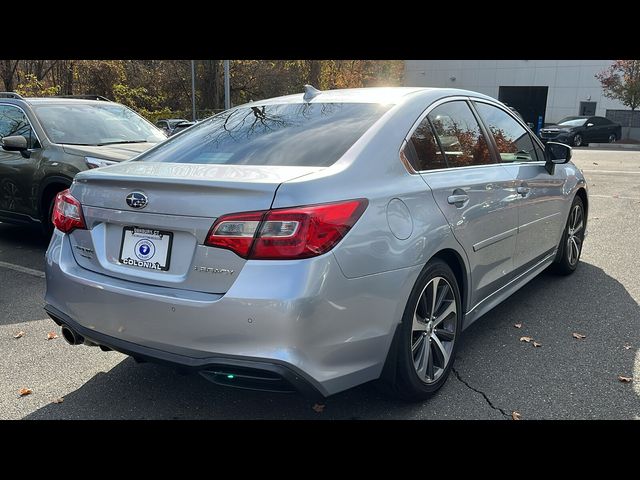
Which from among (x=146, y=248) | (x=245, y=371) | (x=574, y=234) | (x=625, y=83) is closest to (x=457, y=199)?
(x=245, y=371)

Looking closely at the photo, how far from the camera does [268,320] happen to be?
2.34m

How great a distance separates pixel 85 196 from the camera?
2895mm

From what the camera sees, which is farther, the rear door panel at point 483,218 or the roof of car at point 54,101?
the roof of car at point 54,101

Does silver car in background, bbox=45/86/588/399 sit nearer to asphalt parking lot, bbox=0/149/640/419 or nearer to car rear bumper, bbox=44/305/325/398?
car rear bumper, bbox=44/305/325/398

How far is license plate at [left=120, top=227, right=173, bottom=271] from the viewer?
8.48 feet

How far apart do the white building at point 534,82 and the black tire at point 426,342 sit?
121 ft

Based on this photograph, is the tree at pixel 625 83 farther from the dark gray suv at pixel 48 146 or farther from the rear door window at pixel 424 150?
the rear door window at pixel 424 150

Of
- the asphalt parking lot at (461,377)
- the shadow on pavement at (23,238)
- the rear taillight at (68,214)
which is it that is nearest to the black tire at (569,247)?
the asphalt parking lot at (461,377)

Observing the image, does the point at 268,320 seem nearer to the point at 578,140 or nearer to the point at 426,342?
the point at 426,342

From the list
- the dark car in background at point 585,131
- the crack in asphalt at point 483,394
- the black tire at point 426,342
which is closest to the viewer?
the black tire at point 426,342

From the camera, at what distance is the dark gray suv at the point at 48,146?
605 centimetres

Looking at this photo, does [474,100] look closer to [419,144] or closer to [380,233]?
[419,144]

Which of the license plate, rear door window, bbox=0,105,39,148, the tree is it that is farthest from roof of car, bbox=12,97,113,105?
the tree
